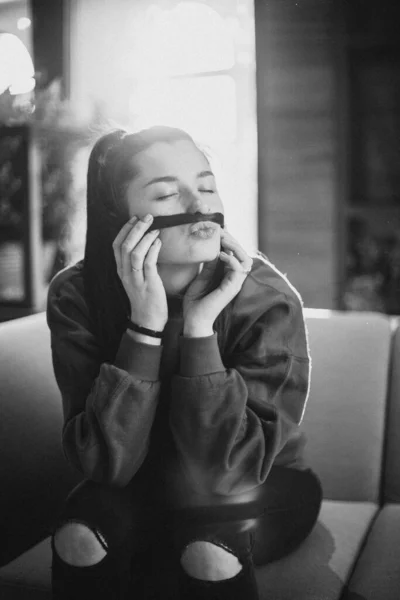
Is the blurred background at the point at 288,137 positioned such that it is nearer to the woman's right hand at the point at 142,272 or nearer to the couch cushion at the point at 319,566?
the couch cushion at the point at 319,566

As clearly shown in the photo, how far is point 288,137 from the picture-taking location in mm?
2035

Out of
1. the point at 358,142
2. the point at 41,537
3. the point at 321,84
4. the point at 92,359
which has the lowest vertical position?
the point at 41,537

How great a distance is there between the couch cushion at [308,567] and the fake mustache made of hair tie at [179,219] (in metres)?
0.40

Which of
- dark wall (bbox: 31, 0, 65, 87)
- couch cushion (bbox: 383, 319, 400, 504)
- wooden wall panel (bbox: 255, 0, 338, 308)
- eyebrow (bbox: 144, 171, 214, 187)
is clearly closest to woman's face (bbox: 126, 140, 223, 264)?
eyebrow (bbox: 144, 171, 214, 187)

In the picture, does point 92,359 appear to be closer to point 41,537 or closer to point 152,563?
point 152,563

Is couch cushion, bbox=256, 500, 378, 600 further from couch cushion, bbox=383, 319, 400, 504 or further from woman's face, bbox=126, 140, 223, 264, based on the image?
woman's face, bbox=126, 140, 223, 264

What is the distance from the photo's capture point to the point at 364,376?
1.08 m

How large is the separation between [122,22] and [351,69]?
787mm

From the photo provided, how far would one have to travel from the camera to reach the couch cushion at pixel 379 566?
31.2 inches

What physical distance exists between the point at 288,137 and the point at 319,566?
1465mm

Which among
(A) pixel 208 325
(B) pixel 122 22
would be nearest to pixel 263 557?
(A) pixel 208 325

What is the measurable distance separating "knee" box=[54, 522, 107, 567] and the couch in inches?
7.0

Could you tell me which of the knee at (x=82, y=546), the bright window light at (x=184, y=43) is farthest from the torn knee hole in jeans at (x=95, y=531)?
the bright window light at (x=184, y=43)

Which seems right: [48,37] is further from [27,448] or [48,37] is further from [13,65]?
[27,448]
